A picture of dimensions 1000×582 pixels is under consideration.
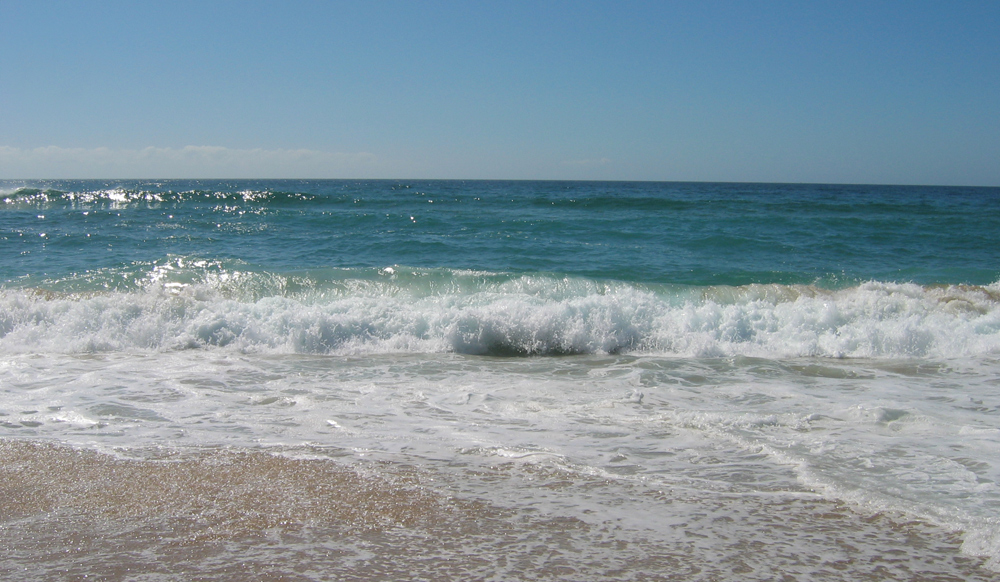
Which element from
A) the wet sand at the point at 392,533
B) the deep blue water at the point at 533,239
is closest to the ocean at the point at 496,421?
the wet sand at the point at 392,533

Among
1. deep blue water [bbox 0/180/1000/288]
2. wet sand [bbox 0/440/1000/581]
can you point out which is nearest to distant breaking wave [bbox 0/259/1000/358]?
deep blue water [bbox 0/180/1000/288]

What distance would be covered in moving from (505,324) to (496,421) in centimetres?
340

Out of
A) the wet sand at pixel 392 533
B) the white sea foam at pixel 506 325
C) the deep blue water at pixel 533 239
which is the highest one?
the deep blue water at pixel 533 239

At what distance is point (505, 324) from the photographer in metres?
8.55

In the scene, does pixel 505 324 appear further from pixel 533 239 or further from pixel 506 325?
pixel 533 239

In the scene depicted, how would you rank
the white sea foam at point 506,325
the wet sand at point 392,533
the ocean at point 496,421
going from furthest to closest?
1. the white sea foam at point 506,325
2. the ocean at point 496,421
3. the wet sand at point 392,533

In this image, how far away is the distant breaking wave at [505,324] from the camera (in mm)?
8148

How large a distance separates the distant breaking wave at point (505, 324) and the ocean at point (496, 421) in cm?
5

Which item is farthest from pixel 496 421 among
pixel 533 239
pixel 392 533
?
pixel 533 239

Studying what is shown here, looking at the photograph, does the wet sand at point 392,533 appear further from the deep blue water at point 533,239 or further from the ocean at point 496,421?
the deep blue water at point 533,239

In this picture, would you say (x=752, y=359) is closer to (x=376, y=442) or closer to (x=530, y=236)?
(x=376, y=442)

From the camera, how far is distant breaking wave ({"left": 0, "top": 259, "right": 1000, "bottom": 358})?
8.15 metres

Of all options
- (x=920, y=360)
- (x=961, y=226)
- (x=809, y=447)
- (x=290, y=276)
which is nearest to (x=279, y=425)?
(x=809, y=447)

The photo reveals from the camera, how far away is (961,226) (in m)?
20.6
